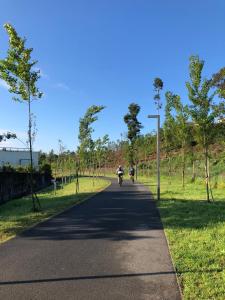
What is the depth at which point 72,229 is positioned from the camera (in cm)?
1049

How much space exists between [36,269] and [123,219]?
19.5 ft

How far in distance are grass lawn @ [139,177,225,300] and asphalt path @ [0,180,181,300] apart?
200 mm

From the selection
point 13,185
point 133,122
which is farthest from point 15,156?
point 13,185

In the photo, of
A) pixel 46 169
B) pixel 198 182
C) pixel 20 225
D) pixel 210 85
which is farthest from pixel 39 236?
pixel 46 169

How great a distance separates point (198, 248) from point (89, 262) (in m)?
2.29

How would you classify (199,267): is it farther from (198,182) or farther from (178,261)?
(198,182)

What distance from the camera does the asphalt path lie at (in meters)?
5.48

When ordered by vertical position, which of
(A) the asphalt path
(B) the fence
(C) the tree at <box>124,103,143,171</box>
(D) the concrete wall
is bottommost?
(A) the asphalt path

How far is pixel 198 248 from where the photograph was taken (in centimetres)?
792

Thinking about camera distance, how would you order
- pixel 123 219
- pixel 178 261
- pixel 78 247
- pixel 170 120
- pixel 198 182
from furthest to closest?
pixel 198 182, pixel 170 120, pixel 123 219, pixel 78 247, pixel 178 261

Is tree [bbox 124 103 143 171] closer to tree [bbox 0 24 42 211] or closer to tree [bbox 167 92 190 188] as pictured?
tree [bbox 167 92 190 188]

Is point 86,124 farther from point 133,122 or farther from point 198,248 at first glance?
point 133,122

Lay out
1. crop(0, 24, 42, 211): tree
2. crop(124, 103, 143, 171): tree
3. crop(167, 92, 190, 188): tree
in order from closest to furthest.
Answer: crop(0, 24, 42, 211): tree → crop(167, 92, 190, 188): tree → crop(124, 103, 143, 171): tree

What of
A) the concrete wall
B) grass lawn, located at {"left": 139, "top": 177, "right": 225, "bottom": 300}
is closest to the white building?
the concrete wall
